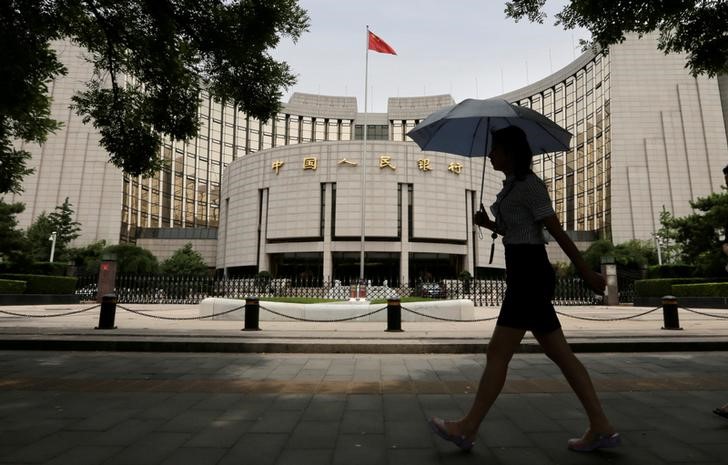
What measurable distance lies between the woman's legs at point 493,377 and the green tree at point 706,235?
29005 mm

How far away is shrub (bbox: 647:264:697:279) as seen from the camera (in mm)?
28478

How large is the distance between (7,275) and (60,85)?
4516 cm

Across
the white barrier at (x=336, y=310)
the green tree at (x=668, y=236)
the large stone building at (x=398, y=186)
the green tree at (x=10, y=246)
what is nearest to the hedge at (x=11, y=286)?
the green tree at (x=10, y=246)

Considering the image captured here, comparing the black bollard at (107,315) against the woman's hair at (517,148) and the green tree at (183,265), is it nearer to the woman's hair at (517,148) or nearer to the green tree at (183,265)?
the woman's hair at (517,148)

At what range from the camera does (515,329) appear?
112 inches

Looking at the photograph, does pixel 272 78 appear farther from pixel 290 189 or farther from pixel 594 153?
pixel 594 153

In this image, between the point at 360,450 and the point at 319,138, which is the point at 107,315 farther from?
the point at 319,138

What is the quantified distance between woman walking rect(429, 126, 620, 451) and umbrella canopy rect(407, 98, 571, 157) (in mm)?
1117

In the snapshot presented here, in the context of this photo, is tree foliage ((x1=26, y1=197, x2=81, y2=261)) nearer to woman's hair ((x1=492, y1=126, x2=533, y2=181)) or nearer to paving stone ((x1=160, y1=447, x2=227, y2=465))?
paving stone ((x1=160, y1=447, x2=227, y2=465))

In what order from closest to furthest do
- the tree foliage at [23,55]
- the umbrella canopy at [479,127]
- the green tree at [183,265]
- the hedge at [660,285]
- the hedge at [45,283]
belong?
the umbrella canopy at [479,127] → the tree foliage at [23,55] → the hedge at [45,283] → the hedge at [660,285] → the green tree at [183,265]

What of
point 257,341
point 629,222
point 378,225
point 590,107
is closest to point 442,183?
point 378,225

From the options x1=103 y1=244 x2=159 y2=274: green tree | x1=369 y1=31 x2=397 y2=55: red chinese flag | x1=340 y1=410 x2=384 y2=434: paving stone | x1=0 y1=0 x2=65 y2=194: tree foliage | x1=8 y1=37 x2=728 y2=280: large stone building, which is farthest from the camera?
x1=8 y1=37 x2=728 y2=280: large stone building

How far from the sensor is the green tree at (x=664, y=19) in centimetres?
811

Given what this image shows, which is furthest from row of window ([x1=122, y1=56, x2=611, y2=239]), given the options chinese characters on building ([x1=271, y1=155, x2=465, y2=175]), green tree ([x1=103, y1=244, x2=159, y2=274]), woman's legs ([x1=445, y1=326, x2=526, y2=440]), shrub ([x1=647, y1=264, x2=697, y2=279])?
woman's legs ([x1=445, y1=326, x2=526, y2=440])
